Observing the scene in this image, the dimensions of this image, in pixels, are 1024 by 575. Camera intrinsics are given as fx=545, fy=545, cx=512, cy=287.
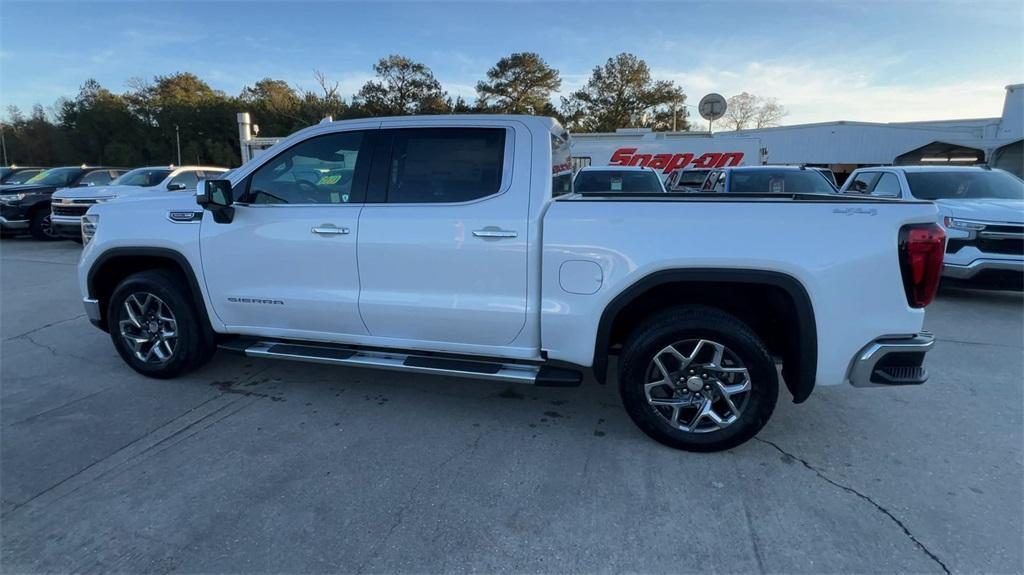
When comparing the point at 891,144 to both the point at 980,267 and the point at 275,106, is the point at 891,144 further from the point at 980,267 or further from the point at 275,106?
the point at 275,106

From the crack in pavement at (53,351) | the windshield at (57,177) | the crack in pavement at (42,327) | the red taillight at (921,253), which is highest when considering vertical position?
the windshield at (57,177)

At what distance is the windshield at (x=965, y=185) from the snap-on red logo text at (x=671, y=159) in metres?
13.1

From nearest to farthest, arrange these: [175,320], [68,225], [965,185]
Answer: [175,320], [965,185], [68,225]

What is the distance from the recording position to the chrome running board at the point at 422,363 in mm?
3264

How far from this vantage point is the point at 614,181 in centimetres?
904

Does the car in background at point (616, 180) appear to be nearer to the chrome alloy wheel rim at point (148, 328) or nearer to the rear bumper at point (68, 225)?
the chrome alloy wheel rim at point (148, 328)

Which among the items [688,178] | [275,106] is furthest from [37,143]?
[688,178]

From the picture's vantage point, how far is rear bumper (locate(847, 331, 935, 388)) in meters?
2.86

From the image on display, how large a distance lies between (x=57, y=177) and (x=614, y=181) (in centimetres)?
1557

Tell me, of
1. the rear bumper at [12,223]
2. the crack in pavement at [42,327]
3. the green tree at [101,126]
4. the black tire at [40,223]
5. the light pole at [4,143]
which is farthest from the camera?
the light pole at [4,143]

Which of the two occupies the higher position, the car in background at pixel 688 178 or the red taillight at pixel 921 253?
the car in background at pixel 688 178

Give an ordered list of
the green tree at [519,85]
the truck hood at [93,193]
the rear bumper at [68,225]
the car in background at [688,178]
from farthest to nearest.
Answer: the green tree at [519,85], the car in background at [688,178], the truck hood at [93,193], the rear bumper at [68,225]

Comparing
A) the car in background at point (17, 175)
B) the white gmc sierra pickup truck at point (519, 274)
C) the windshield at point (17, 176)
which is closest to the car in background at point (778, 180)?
the white gmc sierra pickup truck at point (519, 274)

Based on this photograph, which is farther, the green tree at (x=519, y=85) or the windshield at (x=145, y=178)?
the green tree at (x=519, y=85)
